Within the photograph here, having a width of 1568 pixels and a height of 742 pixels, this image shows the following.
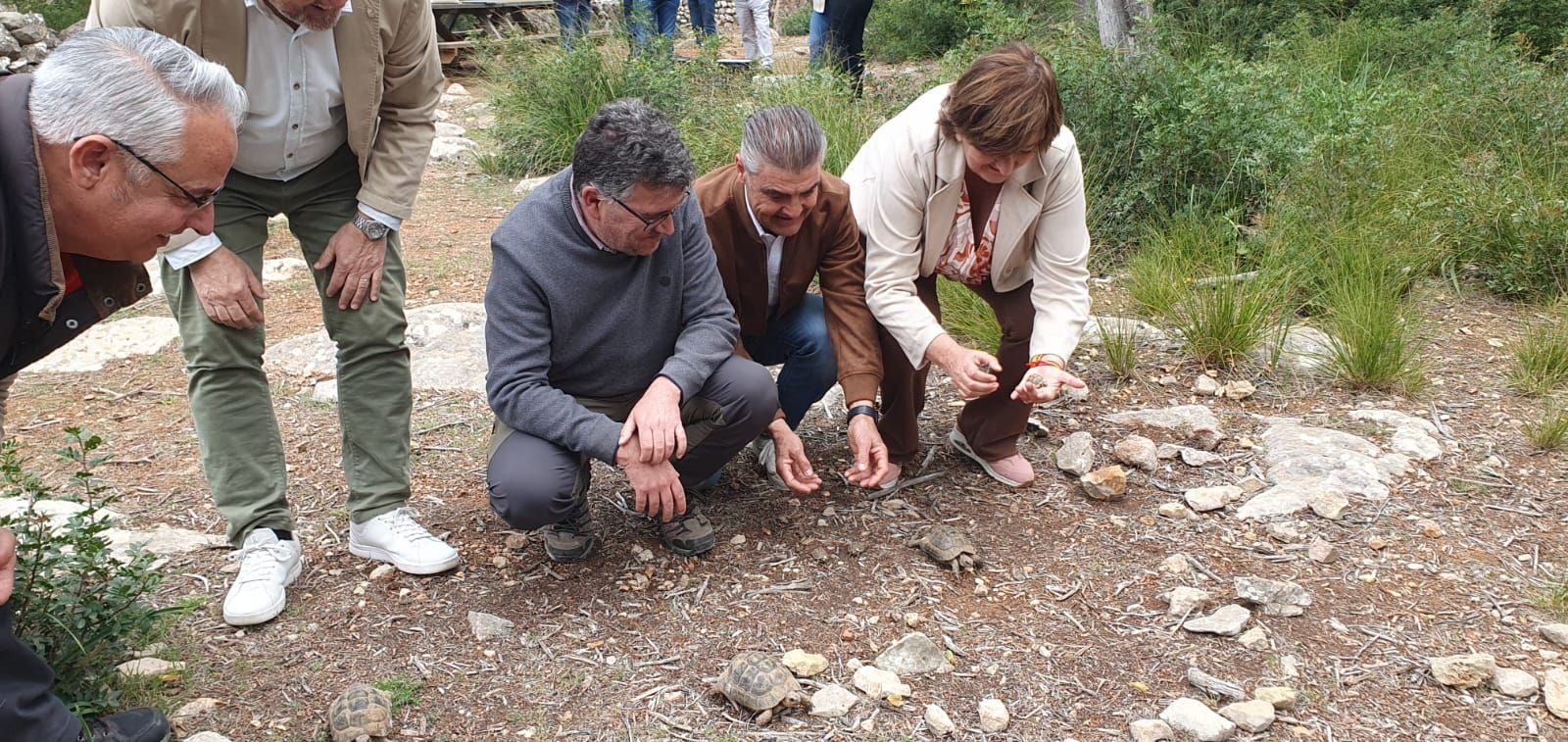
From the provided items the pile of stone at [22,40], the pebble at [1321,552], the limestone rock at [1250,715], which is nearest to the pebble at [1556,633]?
the pebble at [1321,552]

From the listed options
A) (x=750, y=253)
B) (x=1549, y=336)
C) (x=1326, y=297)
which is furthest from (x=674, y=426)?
(x=1549, y=336)

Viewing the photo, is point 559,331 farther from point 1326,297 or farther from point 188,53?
point 1326,297

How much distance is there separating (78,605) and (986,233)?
2.22 metres

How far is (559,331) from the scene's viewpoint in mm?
Result: 2645

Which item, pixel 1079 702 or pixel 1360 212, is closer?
pixel 1079 702

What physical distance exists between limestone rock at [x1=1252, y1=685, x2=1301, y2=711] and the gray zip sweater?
1366 millimetres

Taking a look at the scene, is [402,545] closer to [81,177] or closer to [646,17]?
[81,177]

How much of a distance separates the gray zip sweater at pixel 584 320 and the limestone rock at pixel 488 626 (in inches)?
16.9

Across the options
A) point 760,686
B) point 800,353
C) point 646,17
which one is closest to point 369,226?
point 800,353

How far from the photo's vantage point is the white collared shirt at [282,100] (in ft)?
8.00

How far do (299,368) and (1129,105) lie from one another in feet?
11.5

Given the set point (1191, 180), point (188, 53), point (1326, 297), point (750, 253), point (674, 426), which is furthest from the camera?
point (1191, 180)

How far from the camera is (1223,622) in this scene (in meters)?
2.56

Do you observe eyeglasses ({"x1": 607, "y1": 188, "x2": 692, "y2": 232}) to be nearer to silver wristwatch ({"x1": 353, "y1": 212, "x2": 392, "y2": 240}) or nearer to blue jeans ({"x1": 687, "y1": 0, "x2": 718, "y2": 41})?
silver wristwatch ({"x1": 353, "y1": 212, "x2": 392, "y2": 240})
